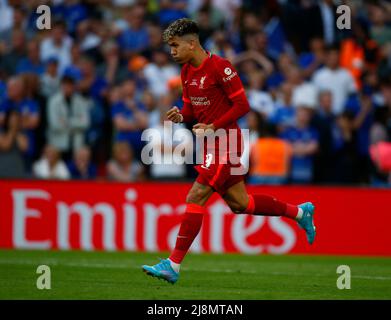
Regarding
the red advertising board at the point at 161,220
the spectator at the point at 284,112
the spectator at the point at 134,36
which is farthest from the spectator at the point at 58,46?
the spectator at the point at 284,112

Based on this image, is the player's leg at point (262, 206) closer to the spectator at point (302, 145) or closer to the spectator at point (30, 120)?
the spectator at point (302, 145)

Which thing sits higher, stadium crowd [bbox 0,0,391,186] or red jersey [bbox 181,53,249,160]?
stadium crowd [bbox 0,0,391,186]

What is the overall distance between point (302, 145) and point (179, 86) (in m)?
2.36

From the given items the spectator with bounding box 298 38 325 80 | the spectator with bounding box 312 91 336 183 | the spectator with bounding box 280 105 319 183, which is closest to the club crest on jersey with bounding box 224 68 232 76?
the spectator with bounding box 280 105 319 183

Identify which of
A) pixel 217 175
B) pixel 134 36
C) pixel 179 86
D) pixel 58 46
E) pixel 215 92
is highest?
pixel 134 36

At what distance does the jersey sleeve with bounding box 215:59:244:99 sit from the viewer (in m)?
9.37

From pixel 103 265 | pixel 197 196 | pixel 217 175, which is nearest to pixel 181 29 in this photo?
pixel 217 175

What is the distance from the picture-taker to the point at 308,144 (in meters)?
15.9

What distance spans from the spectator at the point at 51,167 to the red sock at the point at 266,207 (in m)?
6.38

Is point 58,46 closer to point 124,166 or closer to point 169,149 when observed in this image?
point 124,166

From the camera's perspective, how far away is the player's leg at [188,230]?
927cm

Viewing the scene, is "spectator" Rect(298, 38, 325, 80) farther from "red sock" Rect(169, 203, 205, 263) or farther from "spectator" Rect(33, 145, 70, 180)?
"red sock" Rect(169, 203, 205, 263)

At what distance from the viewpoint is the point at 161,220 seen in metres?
14.6

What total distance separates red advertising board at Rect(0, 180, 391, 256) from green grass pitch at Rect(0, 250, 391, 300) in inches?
23.8
